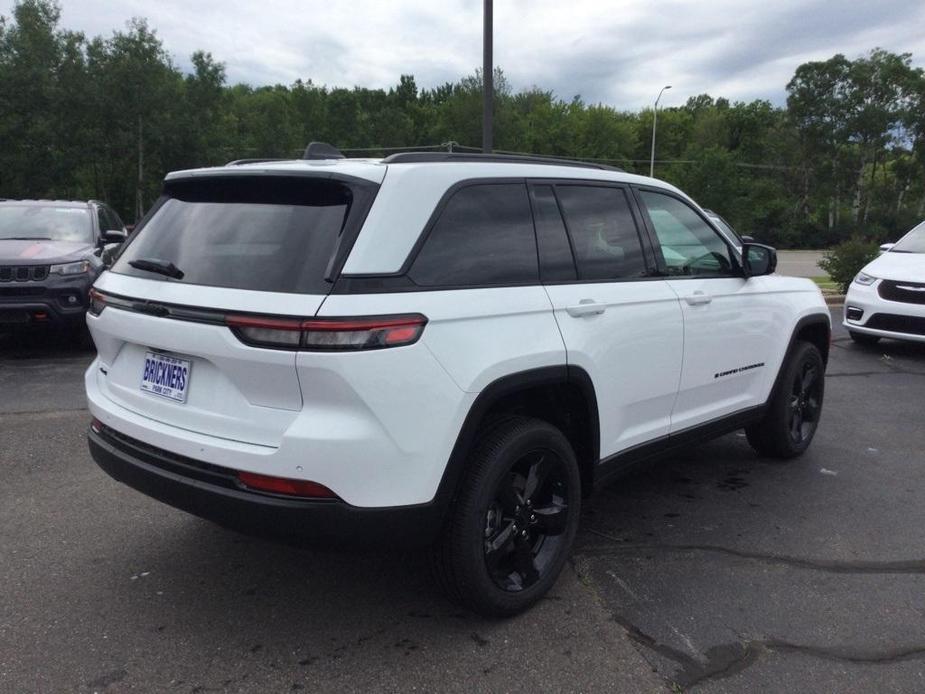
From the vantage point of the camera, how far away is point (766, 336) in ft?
14.8

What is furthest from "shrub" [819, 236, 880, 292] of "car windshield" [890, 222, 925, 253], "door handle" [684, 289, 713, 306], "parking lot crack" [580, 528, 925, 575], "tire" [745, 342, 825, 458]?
"parking lot crack" [580, 528, 925, 575]

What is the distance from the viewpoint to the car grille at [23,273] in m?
7.67

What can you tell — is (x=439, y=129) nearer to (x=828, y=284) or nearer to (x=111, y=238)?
(x=828, y=284)

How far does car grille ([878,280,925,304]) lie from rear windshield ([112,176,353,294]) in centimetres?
787

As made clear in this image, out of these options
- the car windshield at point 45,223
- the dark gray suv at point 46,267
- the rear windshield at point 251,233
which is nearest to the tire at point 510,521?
the rear windshield at point 251,233

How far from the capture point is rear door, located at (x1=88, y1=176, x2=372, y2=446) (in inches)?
99.2

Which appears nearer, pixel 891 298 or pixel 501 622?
pixel 501 622

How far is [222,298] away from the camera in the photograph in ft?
8.61

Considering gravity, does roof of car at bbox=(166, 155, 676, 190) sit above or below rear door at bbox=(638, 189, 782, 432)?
above

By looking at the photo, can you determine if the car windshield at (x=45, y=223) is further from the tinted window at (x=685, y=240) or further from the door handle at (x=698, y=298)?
the door handle at (x=698, y=298)

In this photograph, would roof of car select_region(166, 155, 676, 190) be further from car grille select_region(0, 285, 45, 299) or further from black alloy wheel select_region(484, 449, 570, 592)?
car grille select_region(0, 285, 45, 299)

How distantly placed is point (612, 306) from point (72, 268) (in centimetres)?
660

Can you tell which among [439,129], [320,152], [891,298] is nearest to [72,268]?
[320,152]

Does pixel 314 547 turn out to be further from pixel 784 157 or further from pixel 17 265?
pixel 784 157
